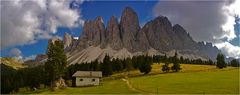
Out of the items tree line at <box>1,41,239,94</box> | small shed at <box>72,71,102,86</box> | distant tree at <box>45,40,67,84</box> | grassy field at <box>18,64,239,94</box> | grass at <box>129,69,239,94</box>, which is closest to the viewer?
grass at <box>129,69,239,94</box>

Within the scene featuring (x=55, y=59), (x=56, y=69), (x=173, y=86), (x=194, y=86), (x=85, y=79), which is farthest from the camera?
(x=85, y=79)

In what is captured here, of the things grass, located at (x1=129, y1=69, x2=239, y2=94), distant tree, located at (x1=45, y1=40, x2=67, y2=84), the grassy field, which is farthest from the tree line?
grass, located at (x1=129, y1=69, x2=239, y2=94)

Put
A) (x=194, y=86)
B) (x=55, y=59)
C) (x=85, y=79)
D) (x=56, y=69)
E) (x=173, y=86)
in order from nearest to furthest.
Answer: (x=194, y=86) → (x=173, y=86) → (x=55, y=59) → (x=56, y=69) → (x=85, y=79)

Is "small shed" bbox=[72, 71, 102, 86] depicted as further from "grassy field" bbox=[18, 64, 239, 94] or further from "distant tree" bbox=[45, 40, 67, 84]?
"grassy field" bbox=[18, 64, 239, 94]

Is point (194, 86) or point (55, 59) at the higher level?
point (55, 59)

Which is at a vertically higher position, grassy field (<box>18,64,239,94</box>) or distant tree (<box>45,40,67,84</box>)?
distant tree (<box>45,40,67,84</box>)

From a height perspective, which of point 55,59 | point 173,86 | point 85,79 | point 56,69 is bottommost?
point 173,86

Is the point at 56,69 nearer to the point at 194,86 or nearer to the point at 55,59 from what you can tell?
the point at 55,59

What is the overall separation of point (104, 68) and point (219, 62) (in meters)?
48.9

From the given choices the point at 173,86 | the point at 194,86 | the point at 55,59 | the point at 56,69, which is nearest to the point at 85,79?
the point at 56,69

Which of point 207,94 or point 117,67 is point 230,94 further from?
point 117,67

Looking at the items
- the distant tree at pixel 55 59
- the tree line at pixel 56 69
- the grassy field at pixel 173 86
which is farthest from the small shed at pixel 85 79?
the grassy field at pixel 173 86

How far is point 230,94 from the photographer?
61375 millimetres

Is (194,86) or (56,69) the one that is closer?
(194,86)
